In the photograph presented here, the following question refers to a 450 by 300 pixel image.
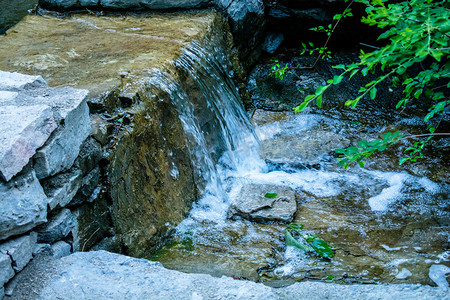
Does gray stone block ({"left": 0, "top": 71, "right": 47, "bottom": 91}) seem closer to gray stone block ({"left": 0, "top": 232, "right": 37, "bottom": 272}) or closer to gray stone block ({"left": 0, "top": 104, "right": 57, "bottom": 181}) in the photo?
gray stone block ({"left": 0, "top": 104, "right": 57, "bottom": 181})

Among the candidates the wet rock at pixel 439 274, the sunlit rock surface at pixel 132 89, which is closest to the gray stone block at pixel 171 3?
the sunlit rock surface at pixel 132 89

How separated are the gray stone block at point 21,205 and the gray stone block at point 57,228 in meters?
0.13

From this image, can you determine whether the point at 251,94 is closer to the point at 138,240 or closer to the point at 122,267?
the point at 138,240

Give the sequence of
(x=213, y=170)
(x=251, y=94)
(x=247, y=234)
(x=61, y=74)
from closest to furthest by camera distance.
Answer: (x=247, y=234)
(x=61, y=74)
(x=213, y=170)
(x=251, y=94)

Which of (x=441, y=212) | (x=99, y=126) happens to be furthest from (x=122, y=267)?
(x=441, y=212)

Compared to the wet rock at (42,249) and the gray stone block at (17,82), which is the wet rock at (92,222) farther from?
the gray stone block at (17,82)

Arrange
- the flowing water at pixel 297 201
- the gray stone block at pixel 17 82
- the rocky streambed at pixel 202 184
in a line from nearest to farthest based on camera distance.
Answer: the rocky streambed at pixel 202 184
the gray stone block at pixel 17 82
the flowing water at pixel 297 201

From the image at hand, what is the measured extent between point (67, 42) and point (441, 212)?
150 inches

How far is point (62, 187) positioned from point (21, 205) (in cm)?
36

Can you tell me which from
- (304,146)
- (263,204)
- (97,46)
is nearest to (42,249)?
(263,204)

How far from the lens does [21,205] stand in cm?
202

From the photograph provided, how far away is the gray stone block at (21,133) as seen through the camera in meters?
1.94

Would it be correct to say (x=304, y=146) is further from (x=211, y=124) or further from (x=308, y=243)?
(x=308, y=243)

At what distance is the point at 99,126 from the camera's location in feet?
9.43
